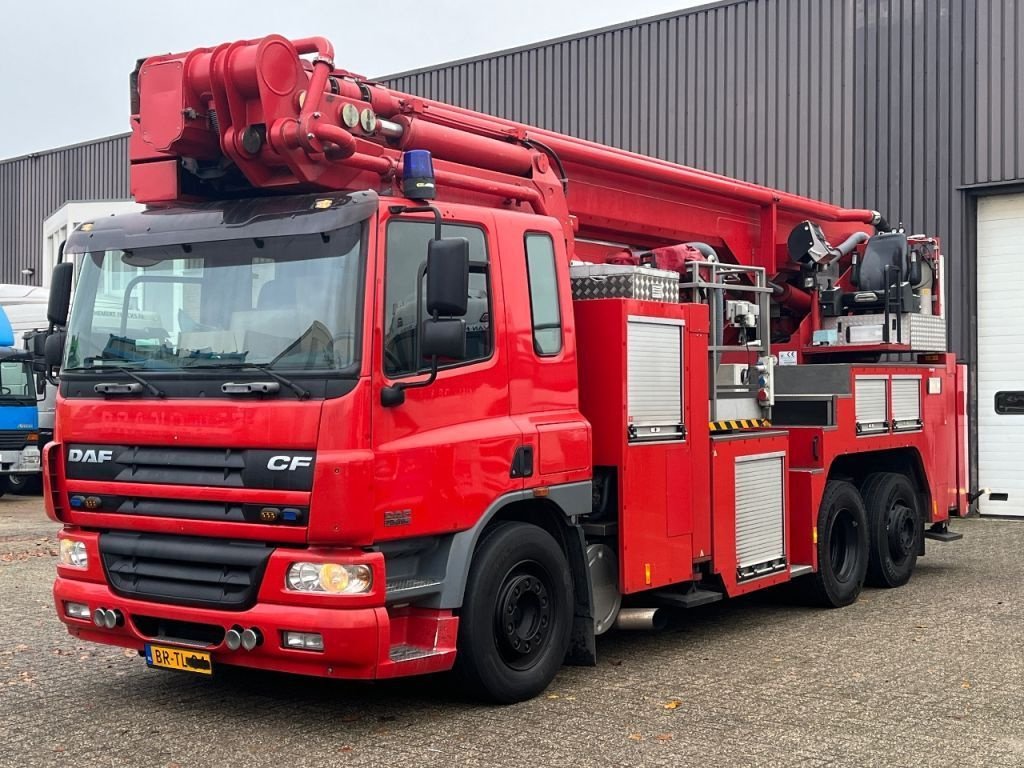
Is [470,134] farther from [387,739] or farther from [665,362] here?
[387,739]

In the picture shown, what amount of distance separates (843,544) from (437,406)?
528cm

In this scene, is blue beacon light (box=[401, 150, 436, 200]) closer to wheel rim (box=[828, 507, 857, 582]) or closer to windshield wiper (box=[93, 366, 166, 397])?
windshield wiper (box=[93, 366, 166, 397])

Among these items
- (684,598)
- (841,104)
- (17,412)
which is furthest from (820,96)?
(17,412)

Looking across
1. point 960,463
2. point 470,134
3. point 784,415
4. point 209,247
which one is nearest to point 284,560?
point 209,247

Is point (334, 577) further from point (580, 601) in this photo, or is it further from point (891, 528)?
point (891, 528)

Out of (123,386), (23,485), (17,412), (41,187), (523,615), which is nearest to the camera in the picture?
(123,386)

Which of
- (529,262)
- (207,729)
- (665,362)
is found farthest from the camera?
(665,362)

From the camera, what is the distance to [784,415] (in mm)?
10023

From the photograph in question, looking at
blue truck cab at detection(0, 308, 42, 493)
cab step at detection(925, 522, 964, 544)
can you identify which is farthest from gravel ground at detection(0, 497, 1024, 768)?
blue truck cab at detection(0, 308, 42, 493)

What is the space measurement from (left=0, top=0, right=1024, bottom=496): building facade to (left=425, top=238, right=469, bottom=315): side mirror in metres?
13.0

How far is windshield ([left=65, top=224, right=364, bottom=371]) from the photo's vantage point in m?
5.98

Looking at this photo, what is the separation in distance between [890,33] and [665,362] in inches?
471

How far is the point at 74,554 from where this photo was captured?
6.65 m

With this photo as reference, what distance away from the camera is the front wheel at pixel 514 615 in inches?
251
